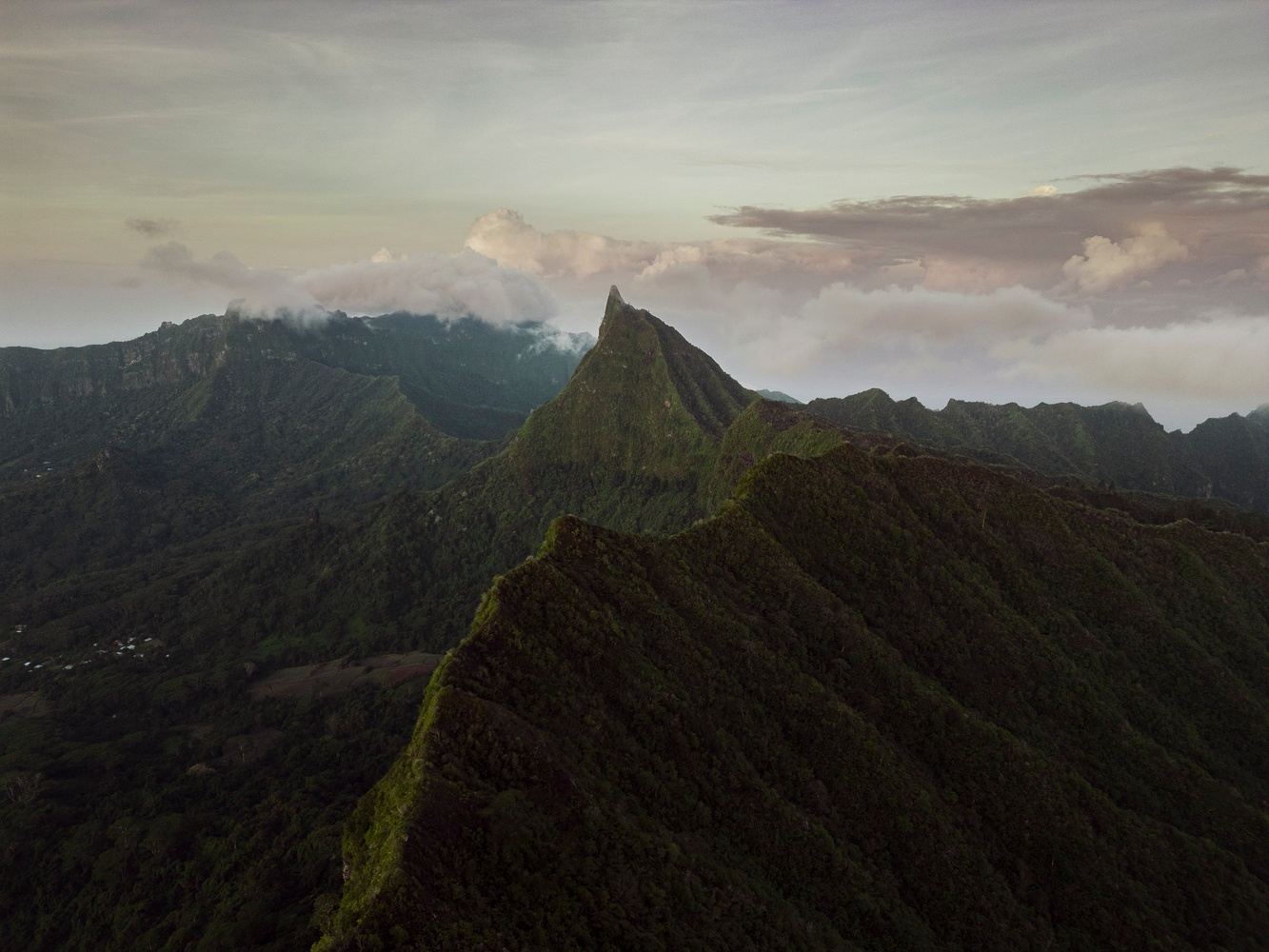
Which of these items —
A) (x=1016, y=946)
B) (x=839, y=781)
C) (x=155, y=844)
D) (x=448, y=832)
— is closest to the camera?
(x=448, y=832)

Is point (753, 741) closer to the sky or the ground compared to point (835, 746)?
closer to the sky

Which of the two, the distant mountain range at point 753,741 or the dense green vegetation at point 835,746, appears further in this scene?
the distant mountain range at point 753,741

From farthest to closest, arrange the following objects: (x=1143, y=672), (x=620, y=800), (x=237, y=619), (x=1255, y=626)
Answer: (x=237, y=619) → (x=1255, y=626) → (x=1143, y=672) → (x=620, y=800)

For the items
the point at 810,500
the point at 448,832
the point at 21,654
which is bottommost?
the point at 21,654

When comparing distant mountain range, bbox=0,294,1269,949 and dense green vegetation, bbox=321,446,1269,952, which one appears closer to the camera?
dense green vegetation, bbox=321,446,1269,952

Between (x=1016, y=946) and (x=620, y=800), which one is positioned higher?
(x=620, y=800)

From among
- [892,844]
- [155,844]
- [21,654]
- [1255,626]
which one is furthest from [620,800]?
[21,654]

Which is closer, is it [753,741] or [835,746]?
[753,741]

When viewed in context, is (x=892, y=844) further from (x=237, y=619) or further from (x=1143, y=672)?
(x=237, y=619)
